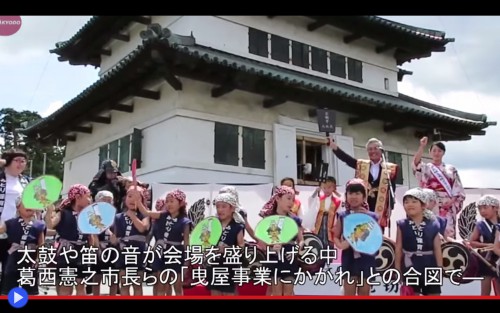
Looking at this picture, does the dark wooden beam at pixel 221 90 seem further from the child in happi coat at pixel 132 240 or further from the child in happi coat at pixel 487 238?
the child in happi coat at pixel 487 238

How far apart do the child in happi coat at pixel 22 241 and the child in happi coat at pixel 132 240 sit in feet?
1.61

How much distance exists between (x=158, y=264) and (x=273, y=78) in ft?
11.5

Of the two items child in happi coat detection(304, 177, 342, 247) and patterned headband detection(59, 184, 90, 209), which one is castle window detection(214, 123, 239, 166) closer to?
child in happi coat detection(304, 177, 342, 247)

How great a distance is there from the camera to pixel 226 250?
3.16 m

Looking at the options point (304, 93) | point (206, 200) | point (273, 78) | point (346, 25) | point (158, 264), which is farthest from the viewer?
point (346, 25)

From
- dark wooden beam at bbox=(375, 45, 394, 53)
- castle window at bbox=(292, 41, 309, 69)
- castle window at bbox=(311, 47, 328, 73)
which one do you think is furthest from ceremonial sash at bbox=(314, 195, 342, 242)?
dark wooden beam at bbox=(375, 45, 394, 53)

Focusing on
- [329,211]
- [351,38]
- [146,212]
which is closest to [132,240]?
[146,212]

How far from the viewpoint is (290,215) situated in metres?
3.26

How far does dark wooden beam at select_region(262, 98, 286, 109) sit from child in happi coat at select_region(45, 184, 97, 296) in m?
3.86

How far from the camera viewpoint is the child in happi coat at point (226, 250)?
10.2 ft

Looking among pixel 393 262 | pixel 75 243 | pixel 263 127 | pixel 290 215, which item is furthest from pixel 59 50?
pixel 393 262

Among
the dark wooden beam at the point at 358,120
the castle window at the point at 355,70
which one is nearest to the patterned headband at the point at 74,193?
the dark wooden beam at the point at 358,120
